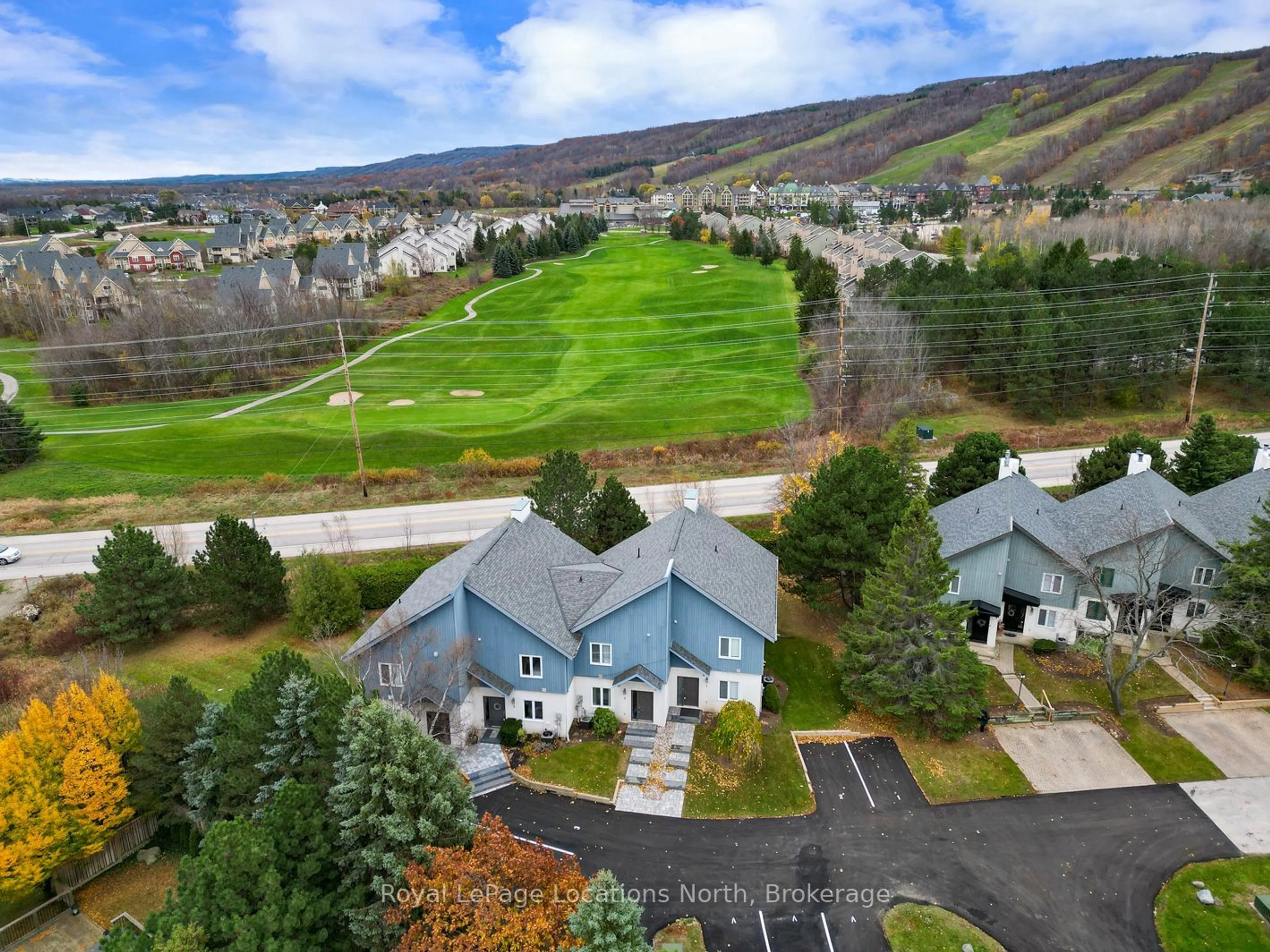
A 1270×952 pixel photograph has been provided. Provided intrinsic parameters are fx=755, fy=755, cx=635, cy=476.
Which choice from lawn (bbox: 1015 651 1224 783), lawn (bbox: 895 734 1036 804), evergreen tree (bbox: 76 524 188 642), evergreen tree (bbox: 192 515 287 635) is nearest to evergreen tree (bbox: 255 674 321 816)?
evergreen tree (bbox: 192 515 287 635)

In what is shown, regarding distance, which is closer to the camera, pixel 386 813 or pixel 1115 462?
pixel 386 813

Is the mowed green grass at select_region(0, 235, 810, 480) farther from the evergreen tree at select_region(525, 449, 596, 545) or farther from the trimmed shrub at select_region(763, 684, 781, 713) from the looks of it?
the trimmed shrub at select_region(763, 684, 781, 713)

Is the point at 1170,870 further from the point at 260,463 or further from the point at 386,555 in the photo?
the point at 260,463

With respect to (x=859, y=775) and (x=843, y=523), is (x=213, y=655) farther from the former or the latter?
(x=843, y=523)

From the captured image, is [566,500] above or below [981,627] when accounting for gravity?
above

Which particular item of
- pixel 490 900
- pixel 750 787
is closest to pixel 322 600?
pixel 750 787

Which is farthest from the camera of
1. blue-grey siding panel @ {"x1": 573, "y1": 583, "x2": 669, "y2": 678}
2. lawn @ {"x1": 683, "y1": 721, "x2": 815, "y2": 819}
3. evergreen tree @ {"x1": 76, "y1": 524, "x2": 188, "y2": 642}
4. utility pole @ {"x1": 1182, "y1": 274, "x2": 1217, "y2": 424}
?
utility pole @ {"x1": 1182, "y1": 274, "x2": 1217, "y2": 424}
